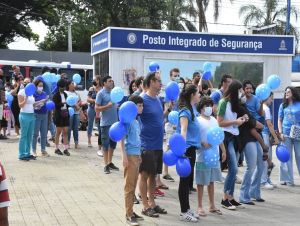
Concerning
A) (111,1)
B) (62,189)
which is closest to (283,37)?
(62,189)

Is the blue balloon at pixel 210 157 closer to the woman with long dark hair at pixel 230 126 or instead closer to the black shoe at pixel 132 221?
the woman with long dark hair at pixel 230 126

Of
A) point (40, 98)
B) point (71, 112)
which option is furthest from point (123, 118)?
point (71, 112)

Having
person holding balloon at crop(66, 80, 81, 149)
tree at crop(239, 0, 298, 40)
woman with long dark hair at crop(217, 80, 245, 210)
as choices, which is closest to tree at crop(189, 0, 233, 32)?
tree at crop(239, 0, 298, 40)

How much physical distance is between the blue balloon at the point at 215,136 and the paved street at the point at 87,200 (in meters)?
1.01

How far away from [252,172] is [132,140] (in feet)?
6.81

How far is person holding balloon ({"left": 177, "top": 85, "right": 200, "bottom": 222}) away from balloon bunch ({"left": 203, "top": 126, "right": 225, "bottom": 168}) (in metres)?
0.17

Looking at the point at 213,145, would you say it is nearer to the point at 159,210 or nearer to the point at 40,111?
the point at 159,210

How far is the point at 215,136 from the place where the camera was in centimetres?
657

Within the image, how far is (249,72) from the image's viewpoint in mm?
17016

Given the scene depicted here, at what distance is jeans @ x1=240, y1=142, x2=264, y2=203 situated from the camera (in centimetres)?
730

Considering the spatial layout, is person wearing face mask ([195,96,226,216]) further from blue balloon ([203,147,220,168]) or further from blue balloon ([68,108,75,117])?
blue balloon ([68,108,75,117])

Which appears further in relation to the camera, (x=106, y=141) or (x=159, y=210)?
(x=106, y=141)

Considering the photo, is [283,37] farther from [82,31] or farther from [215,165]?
[82,31]

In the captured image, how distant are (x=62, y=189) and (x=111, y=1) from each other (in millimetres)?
32243
